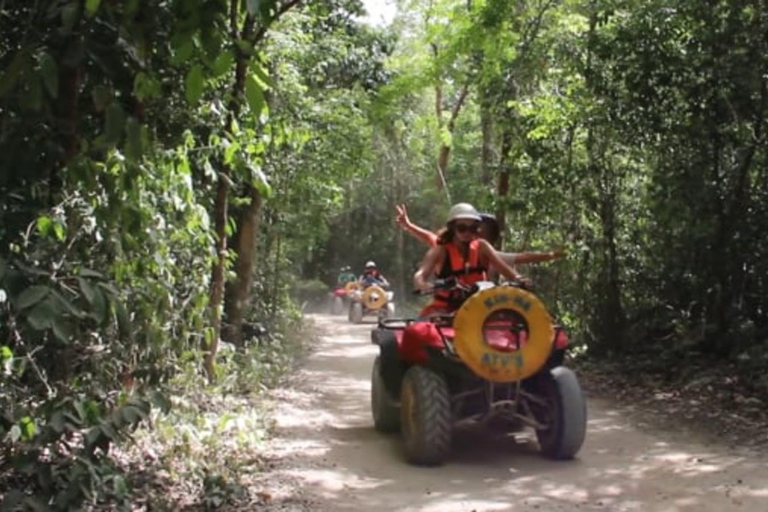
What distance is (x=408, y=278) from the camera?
3475cm

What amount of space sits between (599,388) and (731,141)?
10.0 ft

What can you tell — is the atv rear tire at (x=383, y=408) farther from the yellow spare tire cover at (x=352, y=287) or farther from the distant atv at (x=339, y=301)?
the distant atv at (x=339, y=301)

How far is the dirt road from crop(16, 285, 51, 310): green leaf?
2626mm

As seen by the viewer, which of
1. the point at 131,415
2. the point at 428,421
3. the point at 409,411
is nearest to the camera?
the point at 131,415

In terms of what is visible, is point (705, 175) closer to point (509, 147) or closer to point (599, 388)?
point (599, 388)

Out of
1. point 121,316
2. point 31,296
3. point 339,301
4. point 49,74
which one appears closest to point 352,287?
point 339,301

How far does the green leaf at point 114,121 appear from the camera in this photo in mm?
2793

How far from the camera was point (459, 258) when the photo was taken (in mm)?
7012

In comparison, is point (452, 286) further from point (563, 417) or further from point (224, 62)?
point (224, 62)

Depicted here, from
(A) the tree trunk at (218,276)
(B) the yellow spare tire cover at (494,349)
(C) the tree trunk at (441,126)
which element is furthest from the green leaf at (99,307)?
(C) the tree trunk at (441,126)

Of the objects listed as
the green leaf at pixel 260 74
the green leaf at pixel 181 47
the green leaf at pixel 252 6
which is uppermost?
the green leaf at pixel 252 6

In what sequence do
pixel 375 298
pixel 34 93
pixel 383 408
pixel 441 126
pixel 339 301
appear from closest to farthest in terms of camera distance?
pixel 34 93
pixel 383 408
pixel 441 126
pixel 375 298
pixel 339 301

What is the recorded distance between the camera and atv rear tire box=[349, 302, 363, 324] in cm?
2205

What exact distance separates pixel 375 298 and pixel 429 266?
14.8 m
